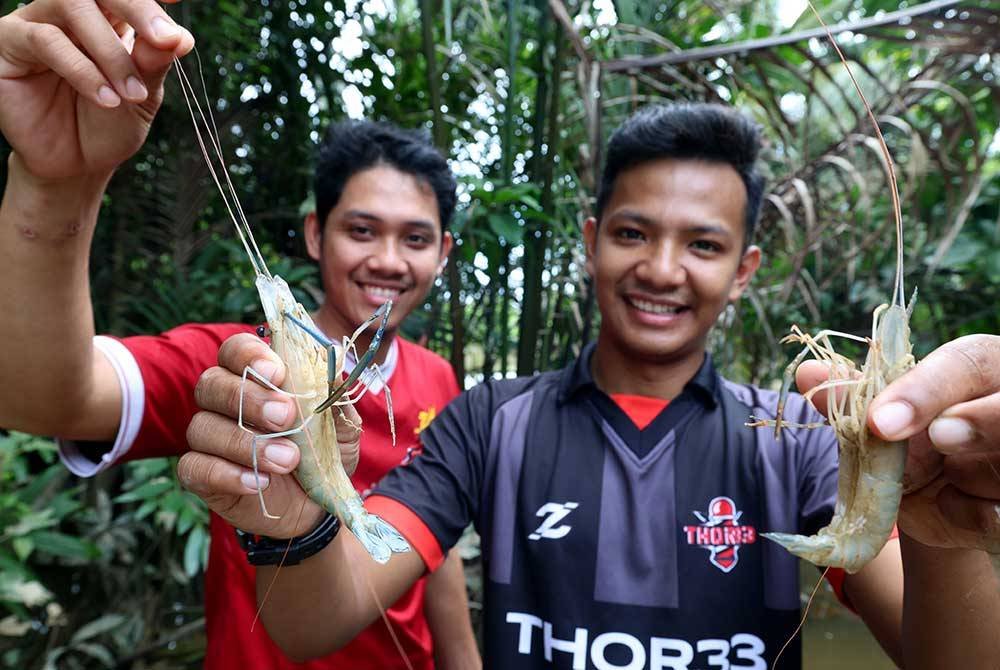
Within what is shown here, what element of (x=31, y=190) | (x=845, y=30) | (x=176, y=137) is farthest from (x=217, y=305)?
(x=845, y=30)

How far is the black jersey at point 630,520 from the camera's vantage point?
127 cm

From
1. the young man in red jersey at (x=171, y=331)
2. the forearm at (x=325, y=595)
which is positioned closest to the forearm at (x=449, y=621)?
the young man in red jersey at (x=171, y=331)

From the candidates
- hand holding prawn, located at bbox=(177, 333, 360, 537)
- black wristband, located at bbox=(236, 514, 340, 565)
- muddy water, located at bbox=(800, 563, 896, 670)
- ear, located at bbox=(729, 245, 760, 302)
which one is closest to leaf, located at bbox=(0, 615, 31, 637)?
black wristband, located at bbox=(236, 514, 340, 565)

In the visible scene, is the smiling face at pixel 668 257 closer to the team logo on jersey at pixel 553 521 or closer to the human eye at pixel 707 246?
the human eye at pixel 707 246

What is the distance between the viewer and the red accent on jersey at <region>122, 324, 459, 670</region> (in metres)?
1.35

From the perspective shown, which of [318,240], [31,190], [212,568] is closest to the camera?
[31,190]

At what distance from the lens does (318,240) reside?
73.4 inches

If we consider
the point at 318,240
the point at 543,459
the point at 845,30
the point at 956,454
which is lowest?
the point at 543,459

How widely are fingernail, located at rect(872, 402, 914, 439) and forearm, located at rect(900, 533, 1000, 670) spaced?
0.86ft

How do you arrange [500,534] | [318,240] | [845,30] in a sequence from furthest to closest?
1. [845,30]
2. [318,240]
3. [500,534]

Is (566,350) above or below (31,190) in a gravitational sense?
below

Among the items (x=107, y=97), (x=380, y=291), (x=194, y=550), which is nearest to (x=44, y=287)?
(x=107, y=97)

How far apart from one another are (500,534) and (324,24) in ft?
7.75

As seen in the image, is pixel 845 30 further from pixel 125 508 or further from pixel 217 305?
pixel 125 508
